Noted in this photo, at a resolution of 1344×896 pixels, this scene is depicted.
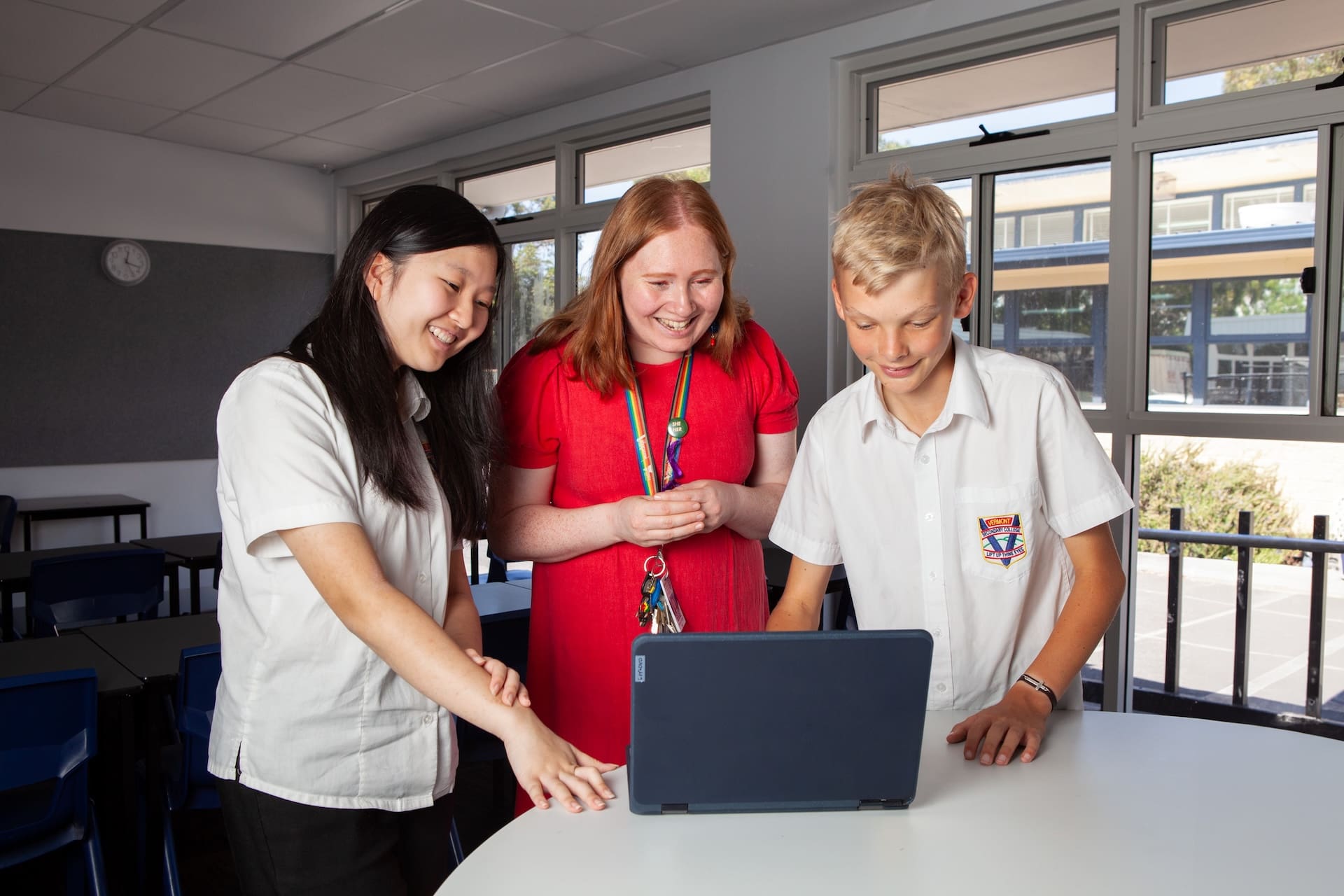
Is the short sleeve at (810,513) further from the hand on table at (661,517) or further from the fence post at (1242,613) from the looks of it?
the fence post at (1242,613)

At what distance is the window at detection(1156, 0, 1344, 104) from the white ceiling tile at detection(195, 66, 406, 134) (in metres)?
3.83

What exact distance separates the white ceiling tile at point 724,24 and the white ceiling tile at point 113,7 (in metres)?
1.90

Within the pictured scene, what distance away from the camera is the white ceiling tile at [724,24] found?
4.18 metres

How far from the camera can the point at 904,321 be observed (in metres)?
1.40

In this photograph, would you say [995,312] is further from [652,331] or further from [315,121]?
[315,121]

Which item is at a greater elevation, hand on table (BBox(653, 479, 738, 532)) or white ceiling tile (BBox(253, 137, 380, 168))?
white ceiling tile (BBox(253, 137, 380, 168))

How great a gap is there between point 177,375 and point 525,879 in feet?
22.0

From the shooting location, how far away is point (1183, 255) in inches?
148

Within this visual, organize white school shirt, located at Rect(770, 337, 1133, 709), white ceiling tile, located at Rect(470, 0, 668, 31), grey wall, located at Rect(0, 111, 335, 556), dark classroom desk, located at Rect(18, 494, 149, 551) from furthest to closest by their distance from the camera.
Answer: grey wall, located at Rect(0, 111, 335, 556)
dark classroom desk, located at Rect(18, 494, 149, 551)
white ceiling tile, located at Rect(470, 0, 668, 31)
white school shirt, located at Rect(770, 337, 1133, 709)

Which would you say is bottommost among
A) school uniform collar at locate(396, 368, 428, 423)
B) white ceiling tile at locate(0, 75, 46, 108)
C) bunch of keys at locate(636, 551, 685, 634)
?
bunch of keys at locate(636, 551, 685, 634)

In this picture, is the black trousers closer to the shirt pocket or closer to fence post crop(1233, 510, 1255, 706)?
the shirt pocket

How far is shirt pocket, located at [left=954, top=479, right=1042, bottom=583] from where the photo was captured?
1.49 meters

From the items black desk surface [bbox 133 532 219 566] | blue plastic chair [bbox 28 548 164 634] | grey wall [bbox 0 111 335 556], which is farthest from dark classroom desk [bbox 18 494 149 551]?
blue plastic chair [bbox 28 548 164 634]

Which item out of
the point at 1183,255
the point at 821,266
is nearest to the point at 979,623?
the point at 1183,255
